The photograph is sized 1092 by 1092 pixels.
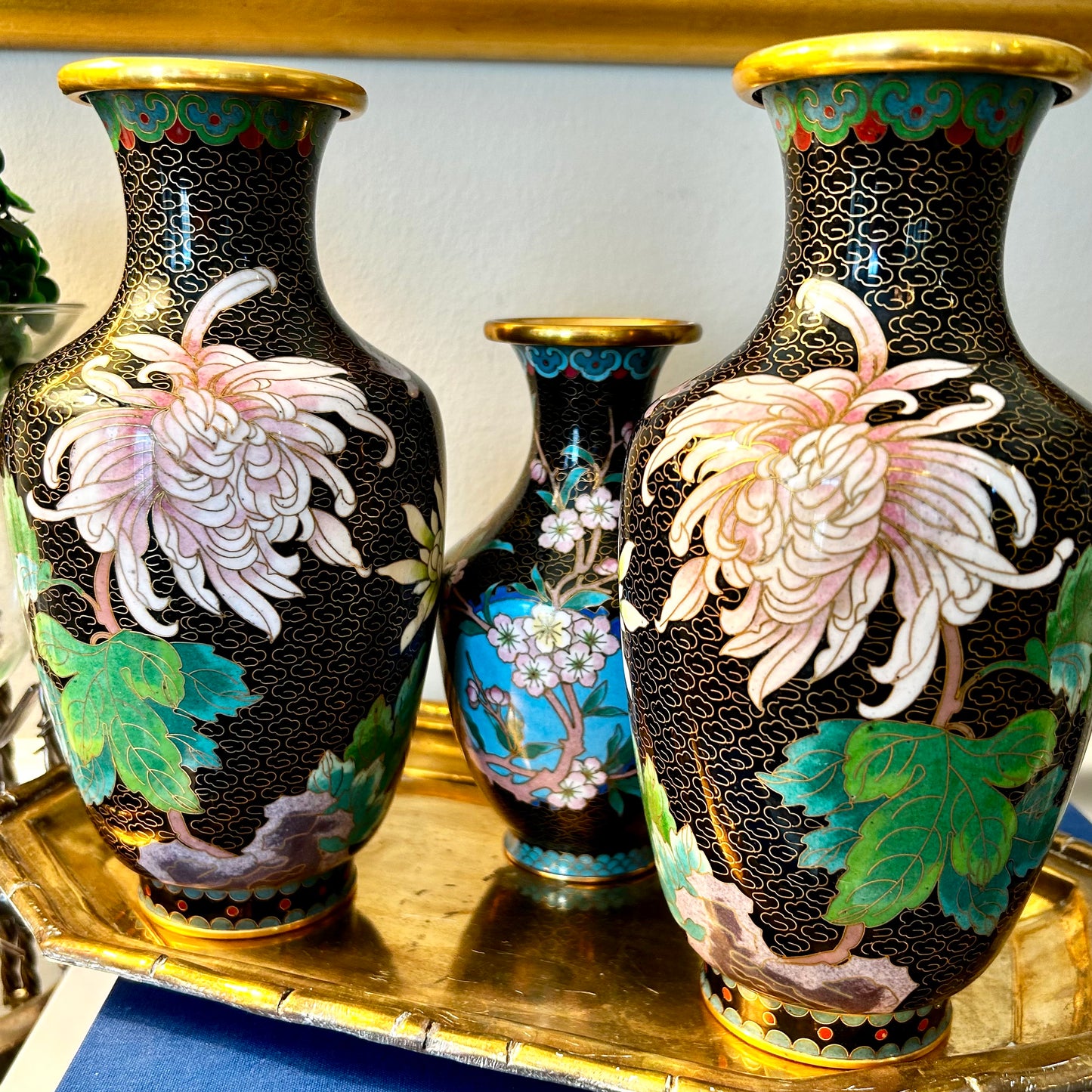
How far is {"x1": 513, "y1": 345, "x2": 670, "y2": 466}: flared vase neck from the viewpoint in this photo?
611mm

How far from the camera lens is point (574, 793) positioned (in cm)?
64

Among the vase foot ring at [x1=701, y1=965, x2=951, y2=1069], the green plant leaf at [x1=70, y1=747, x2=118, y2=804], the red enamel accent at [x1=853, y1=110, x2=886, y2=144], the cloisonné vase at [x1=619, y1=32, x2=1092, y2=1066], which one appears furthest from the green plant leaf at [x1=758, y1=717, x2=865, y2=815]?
the green plant leaf at [x1=70, y1=747, x2=118, y2=804]

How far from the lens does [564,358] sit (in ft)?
2.01

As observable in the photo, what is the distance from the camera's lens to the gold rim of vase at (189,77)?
0.49 metres

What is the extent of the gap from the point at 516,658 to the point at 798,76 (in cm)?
33

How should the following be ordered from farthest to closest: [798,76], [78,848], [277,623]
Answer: [78,848]
[277,623]
[798,76]

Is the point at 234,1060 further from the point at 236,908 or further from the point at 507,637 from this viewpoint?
the point at 507,637

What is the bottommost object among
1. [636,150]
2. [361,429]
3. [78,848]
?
[78,848]

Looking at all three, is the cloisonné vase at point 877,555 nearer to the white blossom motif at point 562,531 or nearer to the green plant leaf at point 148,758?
the white blossom motif at point 562,531

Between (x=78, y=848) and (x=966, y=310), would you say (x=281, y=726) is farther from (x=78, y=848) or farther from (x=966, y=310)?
(x=966, y=310)

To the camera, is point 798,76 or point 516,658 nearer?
point 798,76

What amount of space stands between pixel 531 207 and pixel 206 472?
1.36 feet

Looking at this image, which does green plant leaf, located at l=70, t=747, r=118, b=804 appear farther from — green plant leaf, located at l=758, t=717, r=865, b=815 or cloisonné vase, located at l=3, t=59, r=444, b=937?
green plant leaf, located at l=758, t=717, r=865, b=815

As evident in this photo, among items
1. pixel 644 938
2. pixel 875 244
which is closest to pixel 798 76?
pixel 875 244
